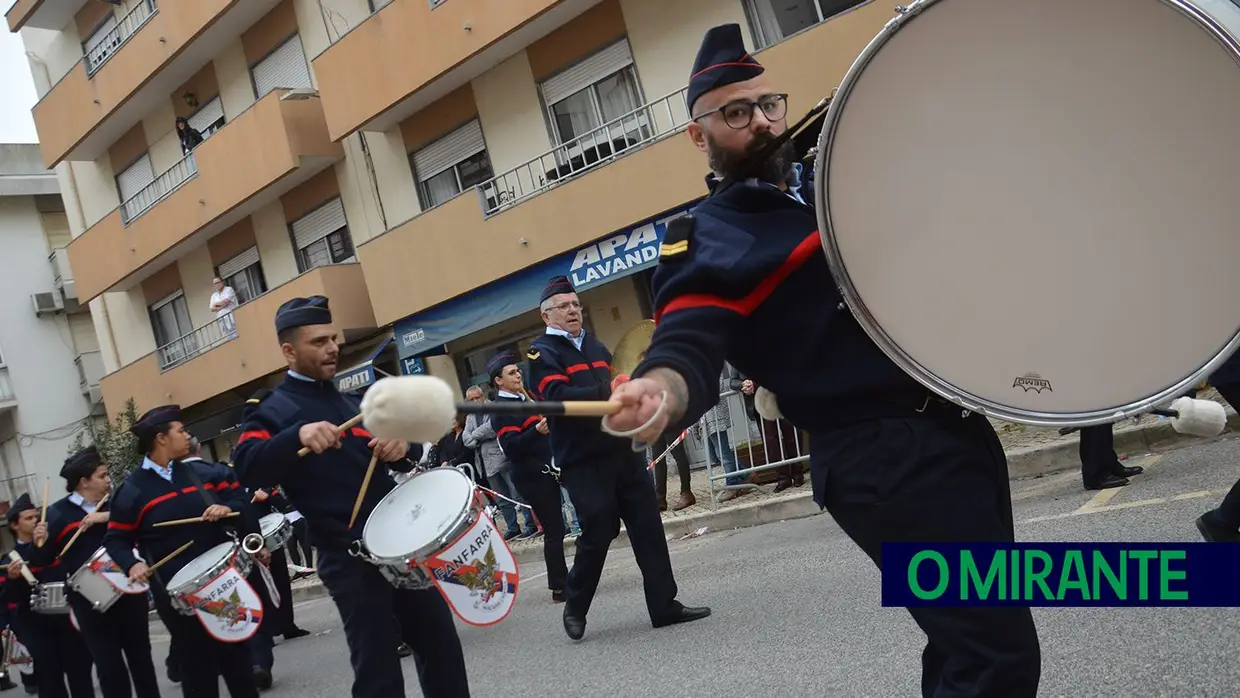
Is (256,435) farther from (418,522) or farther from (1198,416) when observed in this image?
(1198,416)

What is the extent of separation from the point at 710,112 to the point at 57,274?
34487mm

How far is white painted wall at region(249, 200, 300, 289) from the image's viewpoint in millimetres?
21047

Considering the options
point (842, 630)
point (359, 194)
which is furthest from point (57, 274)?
point (842, 630)

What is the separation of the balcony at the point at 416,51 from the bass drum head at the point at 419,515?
427 inches

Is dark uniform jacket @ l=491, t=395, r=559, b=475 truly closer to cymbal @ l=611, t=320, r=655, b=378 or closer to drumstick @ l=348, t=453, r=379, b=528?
cymbal @ l=611, t=320, r=655, b=378

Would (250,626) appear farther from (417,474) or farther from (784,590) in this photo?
(784,590)

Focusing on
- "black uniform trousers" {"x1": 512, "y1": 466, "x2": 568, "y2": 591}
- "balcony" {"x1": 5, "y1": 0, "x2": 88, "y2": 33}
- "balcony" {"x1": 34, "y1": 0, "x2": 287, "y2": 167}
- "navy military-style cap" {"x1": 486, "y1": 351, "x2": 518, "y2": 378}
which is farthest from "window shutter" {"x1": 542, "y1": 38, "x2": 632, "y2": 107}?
"balcony" {"x1": 5, "y1": 0, "x2": 88, "y2": 33}

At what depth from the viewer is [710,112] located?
2.86 metres

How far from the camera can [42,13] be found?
81.5 ft

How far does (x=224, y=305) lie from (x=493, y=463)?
11.1 m

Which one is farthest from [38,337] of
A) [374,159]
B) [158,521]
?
[158,521]

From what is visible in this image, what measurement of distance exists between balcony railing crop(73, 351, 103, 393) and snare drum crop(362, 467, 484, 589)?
31981 millimetres

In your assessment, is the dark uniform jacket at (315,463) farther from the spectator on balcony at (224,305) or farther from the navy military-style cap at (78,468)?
the spectator on balcony at (224,305)

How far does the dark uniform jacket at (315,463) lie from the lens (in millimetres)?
4723
